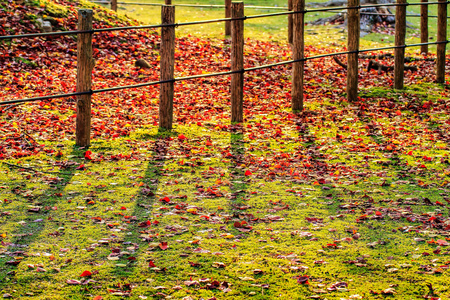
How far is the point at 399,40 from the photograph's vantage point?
874 cm

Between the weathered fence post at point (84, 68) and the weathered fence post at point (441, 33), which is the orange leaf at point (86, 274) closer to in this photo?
the weathered fence post at point (84, 68)

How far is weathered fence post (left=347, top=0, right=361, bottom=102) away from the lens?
7969mm

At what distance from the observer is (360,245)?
385 centimetres

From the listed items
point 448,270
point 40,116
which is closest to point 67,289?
point 448,270

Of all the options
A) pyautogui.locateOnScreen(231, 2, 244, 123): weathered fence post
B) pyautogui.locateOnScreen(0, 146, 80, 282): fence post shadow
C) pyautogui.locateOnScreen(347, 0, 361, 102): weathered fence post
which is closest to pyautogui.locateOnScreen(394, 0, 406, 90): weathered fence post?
pyautogui.locateOnScreen(347, 0, 361, 102): weathered fence post

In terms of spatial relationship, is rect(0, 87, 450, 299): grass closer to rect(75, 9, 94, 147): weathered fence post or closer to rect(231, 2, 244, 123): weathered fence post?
rect(75, 9, 94, 147): weathered fence post

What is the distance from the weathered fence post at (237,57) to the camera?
7025 mm

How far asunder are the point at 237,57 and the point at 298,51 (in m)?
1.02

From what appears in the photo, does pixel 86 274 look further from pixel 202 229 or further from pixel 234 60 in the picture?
pixel 234 60

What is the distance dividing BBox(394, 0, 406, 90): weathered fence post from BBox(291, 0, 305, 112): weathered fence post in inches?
81.6

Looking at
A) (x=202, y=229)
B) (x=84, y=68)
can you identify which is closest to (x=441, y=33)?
(x=84, y=68)

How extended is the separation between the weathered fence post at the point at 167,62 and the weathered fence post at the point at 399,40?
13.4 feet

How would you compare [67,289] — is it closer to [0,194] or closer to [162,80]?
[0,194]

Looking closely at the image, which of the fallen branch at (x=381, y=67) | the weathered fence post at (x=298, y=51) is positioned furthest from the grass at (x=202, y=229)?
the fallen branch at (x=381, y=67)
